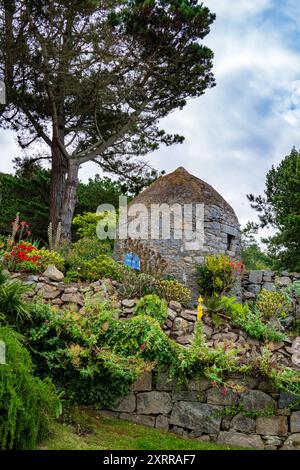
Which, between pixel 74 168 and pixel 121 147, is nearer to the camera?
pixel 74 168

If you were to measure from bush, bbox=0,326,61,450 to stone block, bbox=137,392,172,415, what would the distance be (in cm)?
148

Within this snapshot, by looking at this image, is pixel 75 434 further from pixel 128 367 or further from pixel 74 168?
pixel 74 168

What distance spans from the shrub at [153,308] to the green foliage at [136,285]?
30.2 inches

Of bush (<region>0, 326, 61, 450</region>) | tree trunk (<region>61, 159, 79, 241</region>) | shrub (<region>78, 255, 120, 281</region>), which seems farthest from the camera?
tree trunk (<region>61, 159, 79, 241</region>)

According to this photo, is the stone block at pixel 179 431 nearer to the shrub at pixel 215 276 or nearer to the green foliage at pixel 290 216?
the shrub at pixel 215 276

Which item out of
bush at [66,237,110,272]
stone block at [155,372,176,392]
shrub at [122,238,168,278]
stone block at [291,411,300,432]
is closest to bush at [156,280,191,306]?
shrub at [122,238,168,278]

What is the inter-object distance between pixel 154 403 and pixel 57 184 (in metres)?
10.4

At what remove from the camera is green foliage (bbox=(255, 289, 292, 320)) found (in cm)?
923

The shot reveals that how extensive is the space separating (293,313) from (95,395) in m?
4.59

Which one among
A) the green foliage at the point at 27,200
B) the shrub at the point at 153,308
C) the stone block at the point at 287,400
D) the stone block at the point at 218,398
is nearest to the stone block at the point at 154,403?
the stone block at the point at 218,398

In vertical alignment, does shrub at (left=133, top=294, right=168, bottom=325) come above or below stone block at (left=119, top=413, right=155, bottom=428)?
above

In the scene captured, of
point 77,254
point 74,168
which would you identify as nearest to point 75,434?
point 77,254

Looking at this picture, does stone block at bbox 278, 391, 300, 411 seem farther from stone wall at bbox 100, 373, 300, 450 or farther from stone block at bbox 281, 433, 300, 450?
stone block at bbox 281, 433, 300, 450

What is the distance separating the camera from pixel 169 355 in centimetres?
645
